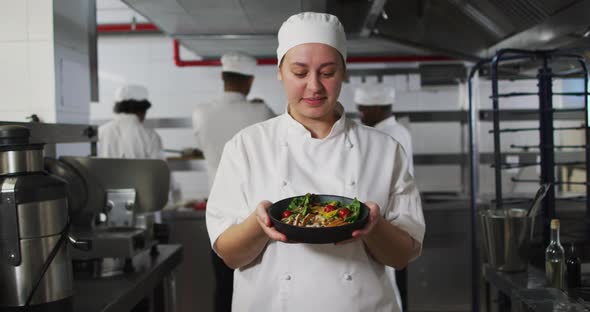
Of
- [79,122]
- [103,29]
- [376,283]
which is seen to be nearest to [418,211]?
[376,283]

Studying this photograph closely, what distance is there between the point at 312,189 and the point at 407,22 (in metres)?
2.63

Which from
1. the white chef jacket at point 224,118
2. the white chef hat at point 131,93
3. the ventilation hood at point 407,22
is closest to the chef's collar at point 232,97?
the white chef jacket at point 224,118

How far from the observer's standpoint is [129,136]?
4.38m

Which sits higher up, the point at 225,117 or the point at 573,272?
the point at 225,117

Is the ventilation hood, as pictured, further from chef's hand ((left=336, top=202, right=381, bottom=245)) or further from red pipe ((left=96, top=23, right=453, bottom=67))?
chef's hand ((left=336, top=202, right=381, bottom=245))

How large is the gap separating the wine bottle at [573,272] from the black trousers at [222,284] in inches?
74.8

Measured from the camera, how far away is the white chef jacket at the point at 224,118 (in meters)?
3.46

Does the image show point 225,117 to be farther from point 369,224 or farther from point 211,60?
point 369,224

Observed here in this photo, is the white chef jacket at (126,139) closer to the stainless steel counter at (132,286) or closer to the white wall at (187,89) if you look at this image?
the white wall at (187,89)

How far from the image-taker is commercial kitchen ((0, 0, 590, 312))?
5.40 feet

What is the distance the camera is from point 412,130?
557 centimetres

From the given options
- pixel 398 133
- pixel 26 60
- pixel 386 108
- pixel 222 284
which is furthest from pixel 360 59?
pixel 26 60

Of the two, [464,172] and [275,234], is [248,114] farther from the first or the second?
[464,172]

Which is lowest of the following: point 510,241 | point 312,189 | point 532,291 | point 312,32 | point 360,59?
point 532,291
